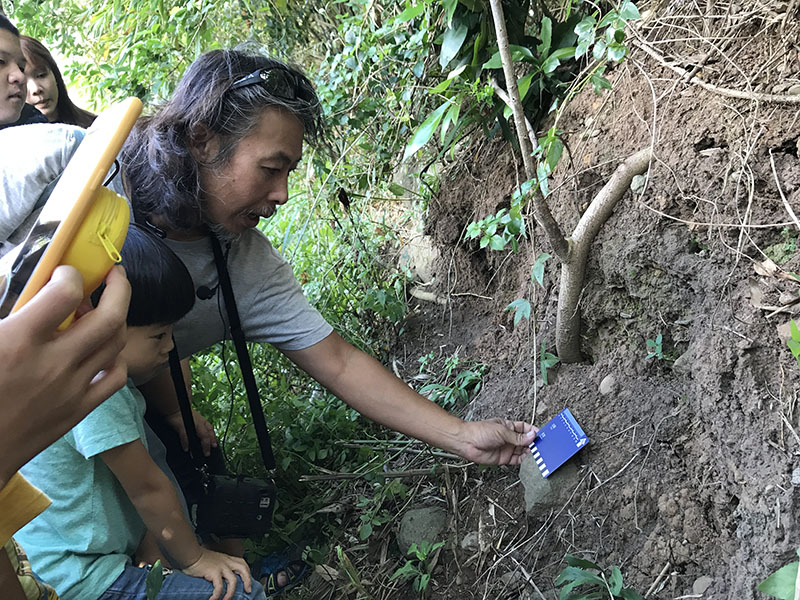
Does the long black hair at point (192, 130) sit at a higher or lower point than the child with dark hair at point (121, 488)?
higher

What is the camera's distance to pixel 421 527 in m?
2.18

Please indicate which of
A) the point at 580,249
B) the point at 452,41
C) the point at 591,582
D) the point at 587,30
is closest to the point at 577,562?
the point at 591,582

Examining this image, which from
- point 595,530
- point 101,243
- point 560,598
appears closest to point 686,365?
point 595,530

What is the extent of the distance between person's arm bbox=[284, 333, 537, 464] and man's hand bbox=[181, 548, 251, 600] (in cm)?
57

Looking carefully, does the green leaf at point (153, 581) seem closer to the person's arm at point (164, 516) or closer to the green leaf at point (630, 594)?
the person's arm at point (164, 516)

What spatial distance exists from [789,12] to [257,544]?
2.27 meters

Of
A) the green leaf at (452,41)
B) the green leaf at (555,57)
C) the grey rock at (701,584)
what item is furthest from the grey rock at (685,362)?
the green leaf at (452,41)

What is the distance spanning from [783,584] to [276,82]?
65.0 inches

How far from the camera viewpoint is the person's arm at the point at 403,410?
1986mm

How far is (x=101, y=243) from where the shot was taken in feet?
2.64

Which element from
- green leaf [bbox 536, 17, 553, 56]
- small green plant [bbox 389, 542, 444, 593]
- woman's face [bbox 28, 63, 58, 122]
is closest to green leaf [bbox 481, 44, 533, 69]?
green leaf [bbox 536, 17, 553, 56]

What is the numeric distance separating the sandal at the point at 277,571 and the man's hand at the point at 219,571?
1.69ft

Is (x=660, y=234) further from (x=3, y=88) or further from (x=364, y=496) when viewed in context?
(x=3, y=88)

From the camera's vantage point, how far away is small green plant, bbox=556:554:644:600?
1580 mm
